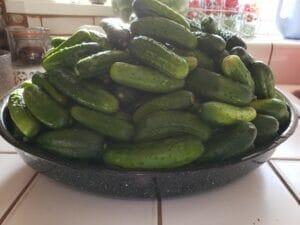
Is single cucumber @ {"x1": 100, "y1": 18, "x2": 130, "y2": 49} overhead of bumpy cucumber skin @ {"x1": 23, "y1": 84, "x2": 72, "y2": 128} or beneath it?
overhead

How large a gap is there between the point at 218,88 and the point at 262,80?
109 mm

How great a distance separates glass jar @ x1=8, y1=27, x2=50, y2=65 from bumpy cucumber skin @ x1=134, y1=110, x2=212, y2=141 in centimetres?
→ 77

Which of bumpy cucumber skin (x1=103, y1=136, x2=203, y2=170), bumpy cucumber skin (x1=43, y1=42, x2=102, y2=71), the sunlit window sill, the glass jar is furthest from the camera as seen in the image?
the sunlit window sill

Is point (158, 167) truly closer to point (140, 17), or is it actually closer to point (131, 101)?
point (131, 101)

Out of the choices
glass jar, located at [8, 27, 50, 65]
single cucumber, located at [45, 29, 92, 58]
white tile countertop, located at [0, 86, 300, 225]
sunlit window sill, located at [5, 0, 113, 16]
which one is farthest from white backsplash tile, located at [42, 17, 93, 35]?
white tile countertop, located at [0, 86, 300, 225]

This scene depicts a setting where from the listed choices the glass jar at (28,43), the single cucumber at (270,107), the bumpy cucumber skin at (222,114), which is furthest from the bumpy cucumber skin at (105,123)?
the glass jar at (28,43)

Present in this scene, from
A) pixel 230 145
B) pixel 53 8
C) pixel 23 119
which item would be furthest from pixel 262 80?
pixel 53 8

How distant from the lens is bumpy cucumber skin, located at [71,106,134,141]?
0.42m

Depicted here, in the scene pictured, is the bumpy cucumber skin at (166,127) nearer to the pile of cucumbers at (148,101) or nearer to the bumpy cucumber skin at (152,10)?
the pile of cucumbers at (148,101)

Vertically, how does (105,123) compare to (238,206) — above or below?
above

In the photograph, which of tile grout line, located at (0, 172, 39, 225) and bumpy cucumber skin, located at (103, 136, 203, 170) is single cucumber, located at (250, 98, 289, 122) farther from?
tile grout line, located at (0, 172, 39, 225)

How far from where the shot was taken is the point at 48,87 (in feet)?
1.55

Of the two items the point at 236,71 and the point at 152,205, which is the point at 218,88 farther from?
A: the point at 152,205

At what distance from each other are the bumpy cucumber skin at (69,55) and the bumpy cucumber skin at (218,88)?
6.6 inches
